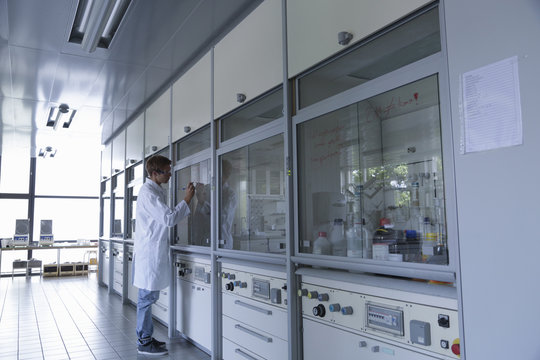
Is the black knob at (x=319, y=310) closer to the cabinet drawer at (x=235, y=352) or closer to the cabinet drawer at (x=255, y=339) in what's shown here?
the cabinet drawer at (x=255, y=339)

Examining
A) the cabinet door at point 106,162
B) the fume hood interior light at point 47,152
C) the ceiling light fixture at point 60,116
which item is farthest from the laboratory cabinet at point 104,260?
the fume hood interior light at point 47,152

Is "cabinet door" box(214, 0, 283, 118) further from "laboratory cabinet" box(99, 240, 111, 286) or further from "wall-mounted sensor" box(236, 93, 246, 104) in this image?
"laboratory cabinet" box(99, 240, 111, 286)

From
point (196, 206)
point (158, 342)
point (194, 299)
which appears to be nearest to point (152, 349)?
point (158, 342)

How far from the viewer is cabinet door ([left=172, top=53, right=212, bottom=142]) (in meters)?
3.22

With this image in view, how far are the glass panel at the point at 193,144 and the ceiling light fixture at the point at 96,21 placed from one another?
40.4 inches

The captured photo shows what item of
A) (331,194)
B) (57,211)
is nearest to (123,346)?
(331,194)

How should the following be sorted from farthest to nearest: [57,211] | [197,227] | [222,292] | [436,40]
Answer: [57,211]
[197,227]
[222,292]
[436,40]

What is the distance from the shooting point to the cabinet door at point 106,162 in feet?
22.8

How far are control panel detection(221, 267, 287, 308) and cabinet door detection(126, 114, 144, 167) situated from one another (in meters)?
2.58

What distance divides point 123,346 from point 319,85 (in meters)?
3.01

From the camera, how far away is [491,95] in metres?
1.19

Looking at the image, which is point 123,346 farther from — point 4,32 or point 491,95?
point 491,95

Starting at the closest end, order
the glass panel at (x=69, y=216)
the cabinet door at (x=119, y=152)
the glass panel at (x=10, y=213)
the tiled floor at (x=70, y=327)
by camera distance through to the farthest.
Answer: the tiled floor at (x=70, y=327) < the cabinet door at (x=119, y=152) < the glass panel at (x=10, y=213) < the glass panel at (x=69, y=216)

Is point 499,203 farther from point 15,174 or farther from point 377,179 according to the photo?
point 15,174
